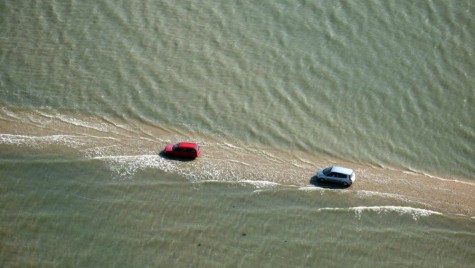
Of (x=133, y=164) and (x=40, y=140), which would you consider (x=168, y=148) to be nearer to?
(x=133, y=164)

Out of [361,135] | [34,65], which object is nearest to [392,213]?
[361,135]

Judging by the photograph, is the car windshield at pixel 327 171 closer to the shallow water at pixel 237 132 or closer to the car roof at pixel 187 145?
the shallow water at pixel 237 132

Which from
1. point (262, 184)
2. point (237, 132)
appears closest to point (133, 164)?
point (237, 132)

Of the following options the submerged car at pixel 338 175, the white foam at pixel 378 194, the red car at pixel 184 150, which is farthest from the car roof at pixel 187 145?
the white foam at pixel 378 194

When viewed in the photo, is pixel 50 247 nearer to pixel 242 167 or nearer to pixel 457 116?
pixel 242 167

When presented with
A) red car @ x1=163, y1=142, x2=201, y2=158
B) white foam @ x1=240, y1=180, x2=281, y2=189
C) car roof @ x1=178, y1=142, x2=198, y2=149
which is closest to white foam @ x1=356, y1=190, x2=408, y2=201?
white foam @ x1=240, y1=180, x2=281, y2=189

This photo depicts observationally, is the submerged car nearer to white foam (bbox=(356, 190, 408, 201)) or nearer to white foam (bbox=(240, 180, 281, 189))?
white foam (bbox=(356, 190, 408, 201))
